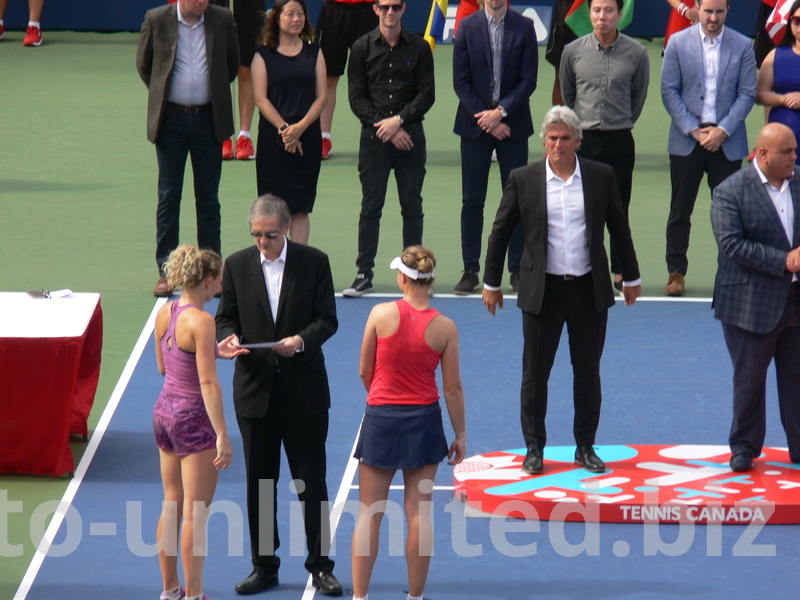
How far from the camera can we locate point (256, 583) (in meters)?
6.14

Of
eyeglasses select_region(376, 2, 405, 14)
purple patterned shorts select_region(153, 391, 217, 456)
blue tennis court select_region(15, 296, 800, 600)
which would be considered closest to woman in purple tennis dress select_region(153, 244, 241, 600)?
purple patterned shorts select_region(153, 391, 217, 456)

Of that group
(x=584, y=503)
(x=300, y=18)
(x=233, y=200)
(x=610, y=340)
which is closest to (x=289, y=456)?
(x=584, y=503)

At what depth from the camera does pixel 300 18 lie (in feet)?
32.4

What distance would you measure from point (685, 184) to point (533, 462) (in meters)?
3.83

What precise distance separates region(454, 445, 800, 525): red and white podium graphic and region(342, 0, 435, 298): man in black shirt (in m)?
3.30

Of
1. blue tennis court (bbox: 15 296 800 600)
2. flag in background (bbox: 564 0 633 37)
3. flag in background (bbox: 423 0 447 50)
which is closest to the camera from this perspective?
blue tennis court (bbox: 15 296 800 600)

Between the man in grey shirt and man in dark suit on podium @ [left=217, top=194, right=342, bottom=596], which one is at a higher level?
the man in grey shirt

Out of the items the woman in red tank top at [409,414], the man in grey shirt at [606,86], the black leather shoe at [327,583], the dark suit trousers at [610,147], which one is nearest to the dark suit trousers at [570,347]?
the woman in red tank top at [409,414]

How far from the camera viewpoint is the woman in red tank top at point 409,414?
5.80 metres

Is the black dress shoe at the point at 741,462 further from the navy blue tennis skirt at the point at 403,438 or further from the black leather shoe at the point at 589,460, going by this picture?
the navy blue tennis skirt at the point at 403,438

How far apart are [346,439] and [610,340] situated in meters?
2.52

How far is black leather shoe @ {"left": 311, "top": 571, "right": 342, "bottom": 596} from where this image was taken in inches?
240

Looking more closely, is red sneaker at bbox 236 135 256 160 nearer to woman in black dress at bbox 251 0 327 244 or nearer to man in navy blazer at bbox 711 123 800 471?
woman in black dress at bbox 251 0 327 244

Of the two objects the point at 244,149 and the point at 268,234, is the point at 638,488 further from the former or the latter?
the point at 244,149
